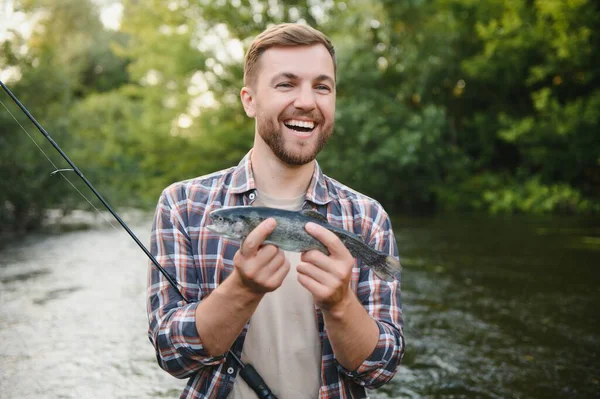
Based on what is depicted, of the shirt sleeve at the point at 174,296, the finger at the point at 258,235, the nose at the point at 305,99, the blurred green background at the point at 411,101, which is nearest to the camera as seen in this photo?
the finger at the point at 258,235

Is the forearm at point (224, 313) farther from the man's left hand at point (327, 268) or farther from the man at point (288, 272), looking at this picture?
the man's left hand at point (327, 268)

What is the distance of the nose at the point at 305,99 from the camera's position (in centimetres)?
221

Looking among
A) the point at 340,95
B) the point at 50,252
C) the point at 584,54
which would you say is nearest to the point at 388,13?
the point at 340,95

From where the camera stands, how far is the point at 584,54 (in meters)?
22.6

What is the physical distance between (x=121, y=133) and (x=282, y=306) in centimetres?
2455

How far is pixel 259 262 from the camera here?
1.79 m

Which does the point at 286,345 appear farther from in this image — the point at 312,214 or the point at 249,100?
the point at 249,100

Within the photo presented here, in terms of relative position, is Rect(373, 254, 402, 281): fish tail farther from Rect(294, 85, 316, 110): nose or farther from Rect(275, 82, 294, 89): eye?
Rect(275, 82, 294, 89): eye

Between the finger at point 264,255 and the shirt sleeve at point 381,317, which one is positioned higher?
the finger at point 264,255

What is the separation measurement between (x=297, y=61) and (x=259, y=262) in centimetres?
86

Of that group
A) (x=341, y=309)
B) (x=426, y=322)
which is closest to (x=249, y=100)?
(x=341, y=309)

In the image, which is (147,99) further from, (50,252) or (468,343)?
(468,343)

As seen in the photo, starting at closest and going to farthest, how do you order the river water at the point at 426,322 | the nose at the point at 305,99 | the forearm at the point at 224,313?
the forearm at the point at 224,313 < the nose at the point at 305,99 < the river water at the point at 426,322

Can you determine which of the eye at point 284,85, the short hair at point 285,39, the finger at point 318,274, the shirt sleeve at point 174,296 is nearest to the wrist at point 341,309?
the finger at point 318,274
